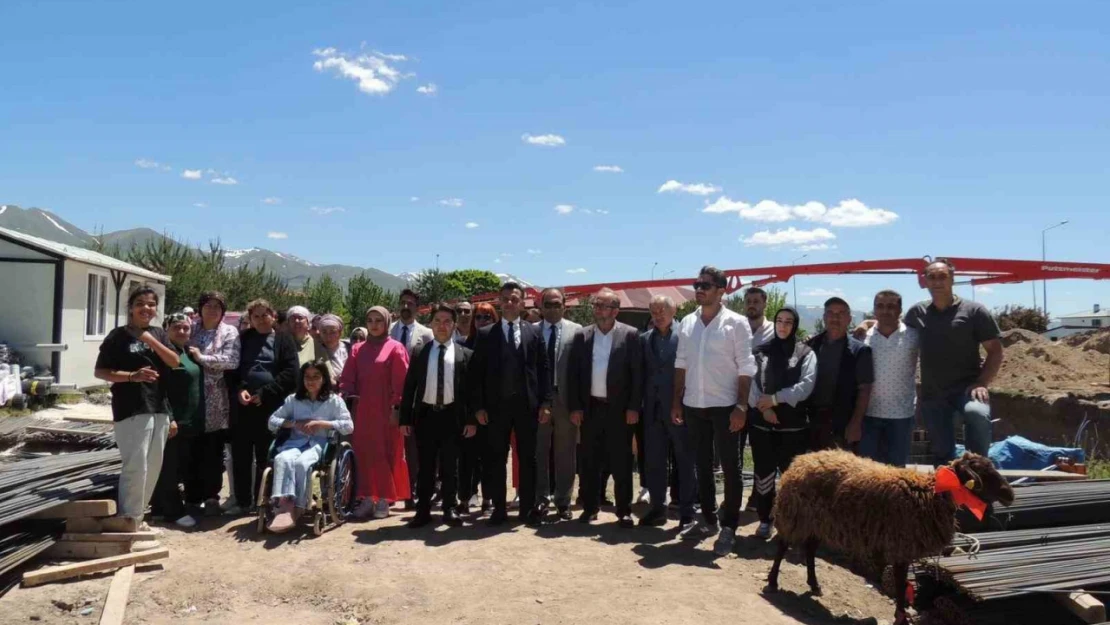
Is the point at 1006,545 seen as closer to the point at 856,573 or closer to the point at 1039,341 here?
the point at 856,573

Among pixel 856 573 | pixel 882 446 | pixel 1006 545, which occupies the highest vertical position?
pixel 882 446

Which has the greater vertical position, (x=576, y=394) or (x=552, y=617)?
(x=576, y=394)

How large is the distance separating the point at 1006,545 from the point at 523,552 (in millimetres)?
3220

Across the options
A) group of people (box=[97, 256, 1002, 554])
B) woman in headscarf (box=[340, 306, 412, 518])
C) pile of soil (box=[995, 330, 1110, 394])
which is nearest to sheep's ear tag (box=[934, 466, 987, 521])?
group of people (box=[97, 256, 1002, 554])

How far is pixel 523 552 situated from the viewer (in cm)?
536

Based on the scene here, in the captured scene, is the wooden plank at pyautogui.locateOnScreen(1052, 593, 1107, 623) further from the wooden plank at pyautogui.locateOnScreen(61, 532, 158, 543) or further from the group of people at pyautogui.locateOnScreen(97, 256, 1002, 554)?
the wooden plank at pyautogui.locateOnScreen(61, 532, 158, 543)

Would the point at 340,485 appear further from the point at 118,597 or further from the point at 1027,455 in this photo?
the point at 1027,455

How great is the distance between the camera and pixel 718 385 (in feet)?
18.1

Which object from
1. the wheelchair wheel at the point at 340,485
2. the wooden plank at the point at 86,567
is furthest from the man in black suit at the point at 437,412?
the wooden plank at the point at 86,567

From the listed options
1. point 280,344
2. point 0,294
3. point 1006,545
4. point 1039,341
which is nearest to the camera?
point 1006,545

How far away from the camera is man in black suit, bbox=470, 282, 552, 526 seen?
6129mm

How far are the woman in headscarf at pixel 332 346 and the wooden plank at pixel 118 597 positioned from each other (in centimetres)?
242

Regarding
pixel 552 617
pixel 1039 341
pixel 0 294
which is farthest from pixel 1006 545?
pixel 0 294

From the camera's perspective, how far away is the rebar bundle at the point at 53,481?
493 cm
